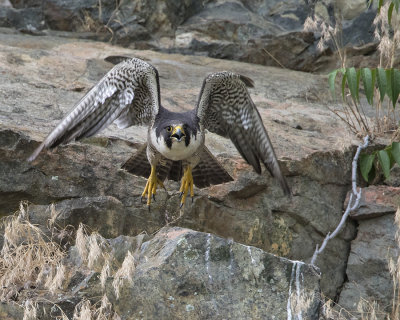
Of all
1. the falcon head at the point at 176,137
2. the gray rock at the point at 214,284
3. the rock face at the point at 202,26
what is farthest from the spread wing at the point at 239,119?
the rock face at the point at 202,26

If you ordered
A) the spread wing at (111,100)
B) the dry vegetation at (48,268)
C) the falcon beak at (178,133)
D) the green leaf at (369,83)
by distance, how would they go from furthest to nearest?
the spread wing at (111,100) < the green leaf at (369,83) < the falcon beak at (178,133) < the dry vegetation at (48,268)

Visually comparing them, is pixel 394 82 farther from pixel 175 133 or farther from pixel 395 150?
pixel 175 133

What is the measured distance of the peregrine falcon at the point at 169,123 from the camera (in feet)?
14.1

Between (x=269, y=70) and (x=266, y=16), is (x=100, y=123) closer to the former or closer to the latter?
(x=269, y=70)

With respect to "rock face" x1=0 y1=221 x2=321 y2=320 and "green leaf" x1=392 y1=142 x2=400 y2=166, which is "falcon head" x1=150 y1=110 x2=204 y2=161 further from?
"green leaf" x1=392 y1=142 x2=400 y2=166

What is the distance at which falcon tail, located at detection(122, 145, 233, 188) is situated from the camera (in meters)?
4.58

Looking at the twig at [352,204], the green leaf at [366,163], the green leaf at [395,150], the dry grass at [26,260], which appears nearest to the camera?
the dry grass at [26,260]

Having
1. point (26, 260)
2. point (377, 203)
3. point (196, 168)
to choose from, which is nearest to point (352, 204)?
point (377, 203)

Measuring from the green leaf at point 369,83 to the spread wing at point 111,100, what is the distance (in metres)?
1.54

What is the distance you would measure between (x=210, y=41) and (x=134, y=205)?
368cm

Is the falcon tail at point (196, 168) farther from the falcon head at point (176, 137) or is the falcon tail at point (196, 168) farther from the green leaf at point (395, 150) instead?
the green leaf at point (395, 150)

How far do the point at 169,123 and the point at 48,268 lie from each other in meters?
1.31

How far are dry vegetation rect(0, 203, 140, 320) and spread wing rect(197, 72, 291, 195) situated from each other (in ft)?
4.64

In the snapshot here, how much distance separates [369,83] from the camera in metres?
4.29
